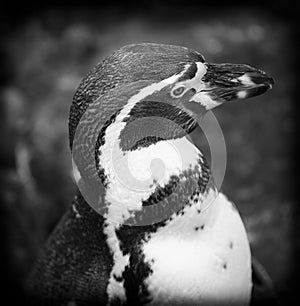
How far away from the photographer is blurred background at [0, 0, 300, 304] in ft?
6.62

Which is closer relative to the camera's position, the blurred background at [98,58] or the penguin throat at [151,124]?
the penguin throat at [151,124]

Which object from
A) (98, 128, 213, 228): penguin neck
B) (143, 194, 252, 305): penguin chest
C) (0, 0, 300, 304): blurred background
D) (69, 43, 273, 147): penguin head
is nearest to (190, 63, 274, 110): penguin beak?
(69, 43, 273, 147): penguin head

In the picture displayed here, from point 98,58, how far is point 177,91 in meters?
1.63

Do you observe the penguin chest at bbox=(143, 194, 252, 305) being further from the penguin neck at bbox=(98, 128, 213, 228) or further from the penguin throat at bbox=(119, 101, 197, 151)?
the penguin throat at bbox=(119, 101, 197, 151)

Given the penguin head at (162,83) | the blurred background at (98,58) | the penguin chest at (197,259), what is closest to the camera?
the penguin head at (162,83)

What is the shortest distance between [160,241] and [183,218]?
2.7 inches

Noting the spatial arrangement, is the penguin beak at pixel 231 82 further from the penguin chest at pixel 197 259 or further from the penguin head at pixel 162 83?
the penguin chest at pixel 197 259

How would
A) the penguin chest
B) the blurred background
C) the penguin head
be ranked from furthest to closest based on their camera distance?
the blurred background, the penguin chest, the penguin head

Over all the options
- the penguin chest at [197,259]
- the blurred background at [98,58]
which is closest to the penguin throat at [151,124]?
A: the penguin chest at [197,259]

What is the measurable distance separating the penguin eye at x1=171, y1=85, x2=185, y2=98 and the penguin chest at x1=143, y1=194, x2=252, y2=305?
235mm

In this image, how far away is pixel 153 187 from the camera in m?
1.02

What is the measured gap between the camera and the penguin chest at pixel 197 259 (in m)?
1.07

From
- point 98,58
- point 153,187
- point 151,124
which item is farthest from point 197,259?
point 98,58

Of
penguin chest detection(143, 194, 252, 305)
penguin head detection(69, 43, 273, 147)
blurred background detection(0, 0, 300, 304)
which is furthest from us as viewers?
blurred background detection(0, 0, 300, 304)
